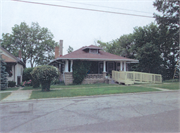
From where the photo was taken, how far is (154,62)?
26.0 m

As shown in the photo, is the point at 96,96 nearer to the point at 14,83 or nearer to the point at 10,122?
the point at 10,122

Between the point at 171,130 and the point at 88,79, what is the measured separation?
15353mm

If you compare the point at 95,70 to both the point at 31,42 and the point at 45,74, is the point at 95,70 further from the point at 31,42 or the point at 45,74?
the point at 31,42

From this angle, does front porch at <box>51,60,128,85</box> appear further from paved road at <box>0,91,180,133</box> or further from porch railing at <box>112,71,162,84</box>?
paved road at <box>0,91,180,133</box>

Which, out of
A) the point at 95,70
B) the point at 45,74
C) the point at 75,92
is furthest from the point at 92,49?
the point at 75,92

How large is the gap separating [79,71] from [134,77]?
20.7ft

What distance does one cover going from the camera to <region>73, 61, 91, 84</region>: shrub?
19250 mm

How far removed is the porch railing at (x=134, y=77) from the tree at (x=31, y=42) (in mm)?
23666

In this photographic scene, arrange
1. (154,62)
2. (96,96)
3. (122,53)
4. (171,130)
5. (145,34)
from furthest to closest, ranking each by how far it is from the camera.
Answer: (122,53) < (145,34) < (154,62) < (96,96) < (171,130)

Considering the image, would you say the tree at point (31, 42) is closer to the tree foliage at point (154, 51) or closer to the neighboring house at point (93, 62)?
the neighboring house at point (93, 62)

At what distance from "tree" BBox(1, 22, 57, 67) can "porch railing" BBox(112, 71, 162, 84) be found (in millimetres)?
23666

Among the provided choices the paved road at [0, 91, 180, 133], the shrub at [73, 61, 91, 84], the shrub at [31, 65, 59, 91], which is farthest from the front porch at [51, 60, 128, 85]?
the paved road at [0, 91, 180, 133]

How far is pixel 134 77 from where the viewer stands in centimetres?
1811

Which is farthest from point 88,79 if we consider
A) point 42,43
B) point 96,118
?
point 42,43
